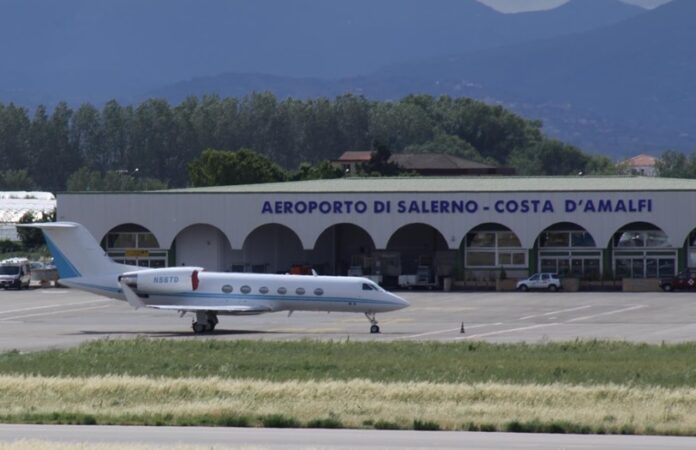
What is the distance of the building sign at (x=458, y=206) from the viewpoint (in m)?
84.4

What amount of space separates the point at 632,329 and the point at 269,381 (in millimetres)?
22935

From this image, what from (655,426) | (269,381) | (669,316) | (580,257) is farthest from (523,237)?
(655,426)

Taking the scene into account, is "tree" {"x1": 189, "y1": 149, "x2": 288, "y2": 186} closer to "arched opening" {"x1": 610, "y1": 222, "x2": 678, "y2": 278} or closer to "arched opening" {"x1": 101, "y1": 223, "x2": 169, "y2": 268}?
"arched opening" {"x1": 101, "y1": 223, "x2": 169, "y2": 268}

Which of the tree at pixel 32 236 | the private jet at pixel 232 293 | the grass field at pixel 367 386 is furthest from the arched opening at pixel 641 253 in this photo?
the tree at pixel 32 236

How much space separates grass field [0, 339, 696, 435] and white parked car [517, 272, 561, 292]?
38.6m

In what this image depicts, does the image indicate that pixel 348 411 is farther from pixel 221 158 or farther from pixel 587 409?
pixel 221 158

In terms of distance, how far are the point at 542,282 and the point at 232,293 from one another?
107 ft

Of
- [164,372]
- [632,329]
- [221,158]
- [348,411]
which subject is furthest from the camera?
[221,158]

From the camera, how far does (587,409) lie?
94.9ft

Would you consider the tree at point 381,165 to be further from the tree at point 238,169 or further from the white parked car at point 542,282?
the white parked car at point 542,282

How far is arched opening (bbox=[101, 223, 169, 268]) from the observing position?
3529 inches

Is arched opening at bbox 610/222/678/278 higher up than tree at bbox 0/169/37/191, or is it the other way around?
tree at bbox 0/169/37/191

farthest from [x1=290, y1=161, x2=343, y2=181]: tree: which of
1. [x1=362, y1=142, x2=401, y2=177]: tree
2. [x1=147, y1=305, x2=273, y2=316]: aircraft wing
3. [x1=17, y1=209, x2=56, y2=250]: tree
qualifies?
[x1=147, y1=305, x2=273, y2=316]: aircraft wing

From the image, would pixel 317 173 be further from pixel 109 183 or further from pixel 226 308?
pixel 226 308
